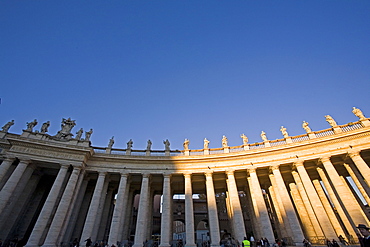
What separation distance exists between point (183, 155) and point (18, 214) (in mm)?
21418

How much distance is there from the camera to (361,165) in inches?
922

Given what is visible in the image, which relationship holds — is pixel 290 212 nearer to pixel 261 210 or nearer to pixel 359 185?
pixel 261 210

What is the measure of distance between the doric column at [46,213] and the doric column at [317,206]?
29667 mm

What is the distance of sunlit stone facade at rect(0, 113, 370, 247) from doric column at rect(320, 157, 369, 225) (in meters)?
0.10

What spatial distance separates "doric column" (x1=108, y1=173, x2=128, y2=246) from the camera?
23781 mm

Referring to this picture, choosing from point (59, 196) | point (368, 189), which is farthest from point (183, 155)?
point (368, 189)

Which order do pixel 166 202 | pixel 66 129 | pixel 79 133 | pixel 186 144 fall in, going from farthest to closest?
pixel 186 144, pixel 79 133, pixel 66 129, pixel 166 202

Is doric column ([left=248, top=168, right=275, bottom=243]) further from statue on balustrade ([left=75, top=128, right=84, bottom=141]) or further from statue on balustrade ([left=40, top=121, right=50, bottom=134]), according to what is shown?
statue on balustrade ([left=40, top=121, right=50, bottom=134])

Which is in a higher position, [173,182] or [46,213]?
[173,182]

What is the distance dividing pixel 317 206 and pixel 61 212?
29.1m


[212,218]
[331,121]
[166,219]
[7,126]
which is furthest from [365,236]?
[7,126]

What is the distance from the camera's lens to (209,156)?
29.6m

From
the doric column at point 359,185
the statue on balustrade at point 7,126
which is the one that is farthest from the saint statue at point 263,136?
Answer: the statue on balustrade at point 7,126

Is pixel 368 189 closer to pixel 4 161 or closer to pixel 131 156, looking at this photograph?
pixel 131 156
